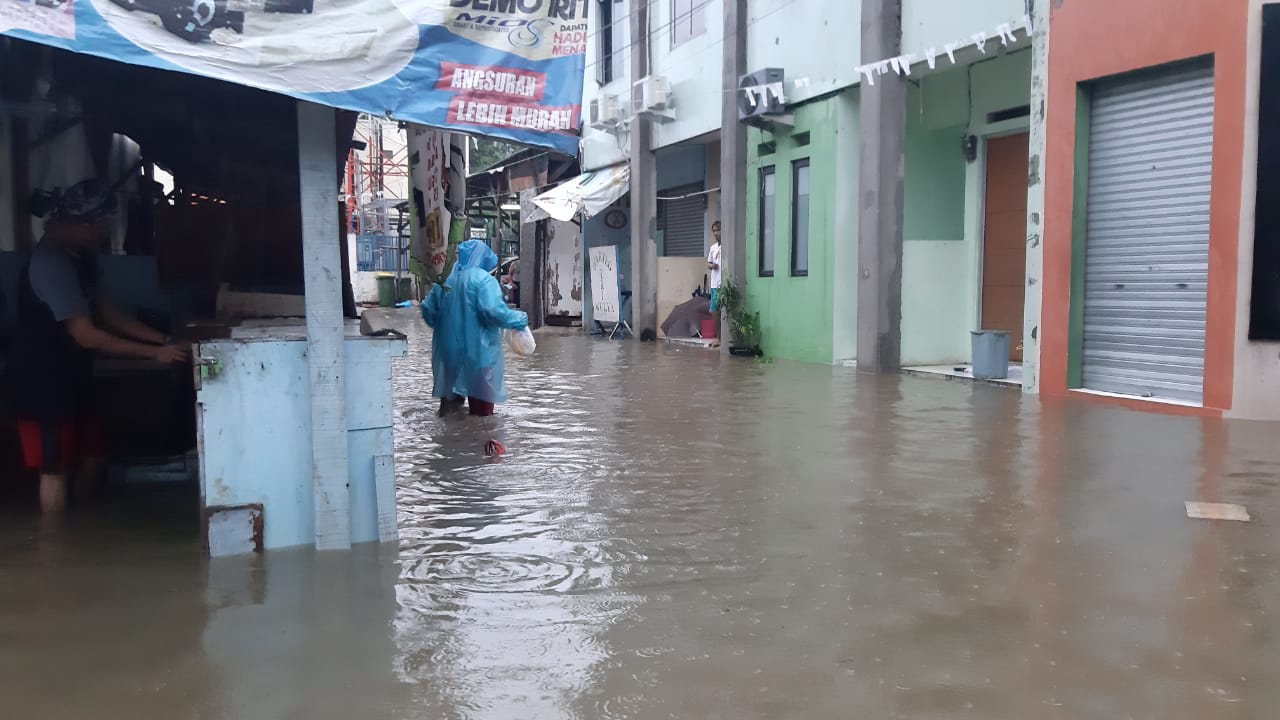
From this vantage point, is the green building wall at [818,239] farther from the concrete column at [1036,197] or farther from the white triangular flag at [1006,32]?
the concrete column at [1036,197]

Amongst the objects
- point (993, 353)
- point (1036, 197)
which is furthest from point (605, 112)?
point (1036, 197)

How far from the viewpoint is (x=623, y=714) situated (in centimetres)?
298

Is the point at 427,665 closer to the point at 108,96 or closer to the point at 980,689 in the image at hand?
the point at 980,689

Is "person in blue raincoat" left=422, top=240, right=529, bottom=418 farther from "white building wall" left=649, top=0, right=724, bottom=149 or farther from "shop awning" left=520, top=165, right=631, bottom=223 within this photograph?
"shop awning" left=520, top=165, right=631, bottom=223

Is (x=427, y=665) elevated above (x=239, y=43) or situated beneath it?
situated beneath

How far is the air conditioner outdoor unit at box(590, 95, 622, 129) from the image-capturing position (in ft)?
65.8

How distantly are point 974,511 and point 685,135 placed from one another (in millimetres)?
13442

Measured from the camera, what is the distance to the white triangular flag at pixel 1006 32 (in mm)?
10352

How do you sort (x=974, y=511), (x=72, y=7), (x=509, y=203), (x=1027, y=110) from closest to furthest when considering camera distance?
1. (x=72, y=7)
2. (x=974, y=511)
3. (x=1027, y=110)
4. (x=509, y=203)

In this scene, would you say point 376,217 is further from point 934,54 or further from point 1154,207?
point 1154,207

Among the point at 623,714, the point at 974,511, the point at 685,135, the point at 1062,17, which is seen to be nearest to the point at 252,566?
the point at 623,714

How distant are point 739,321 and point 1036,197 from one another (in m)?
6.31

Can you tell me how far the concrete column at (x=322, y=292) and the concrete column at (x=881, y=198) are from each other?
921 centimetres

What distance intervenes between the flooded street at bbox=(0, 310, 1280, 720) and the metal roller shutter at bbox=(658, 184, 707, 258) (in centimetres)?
1330
